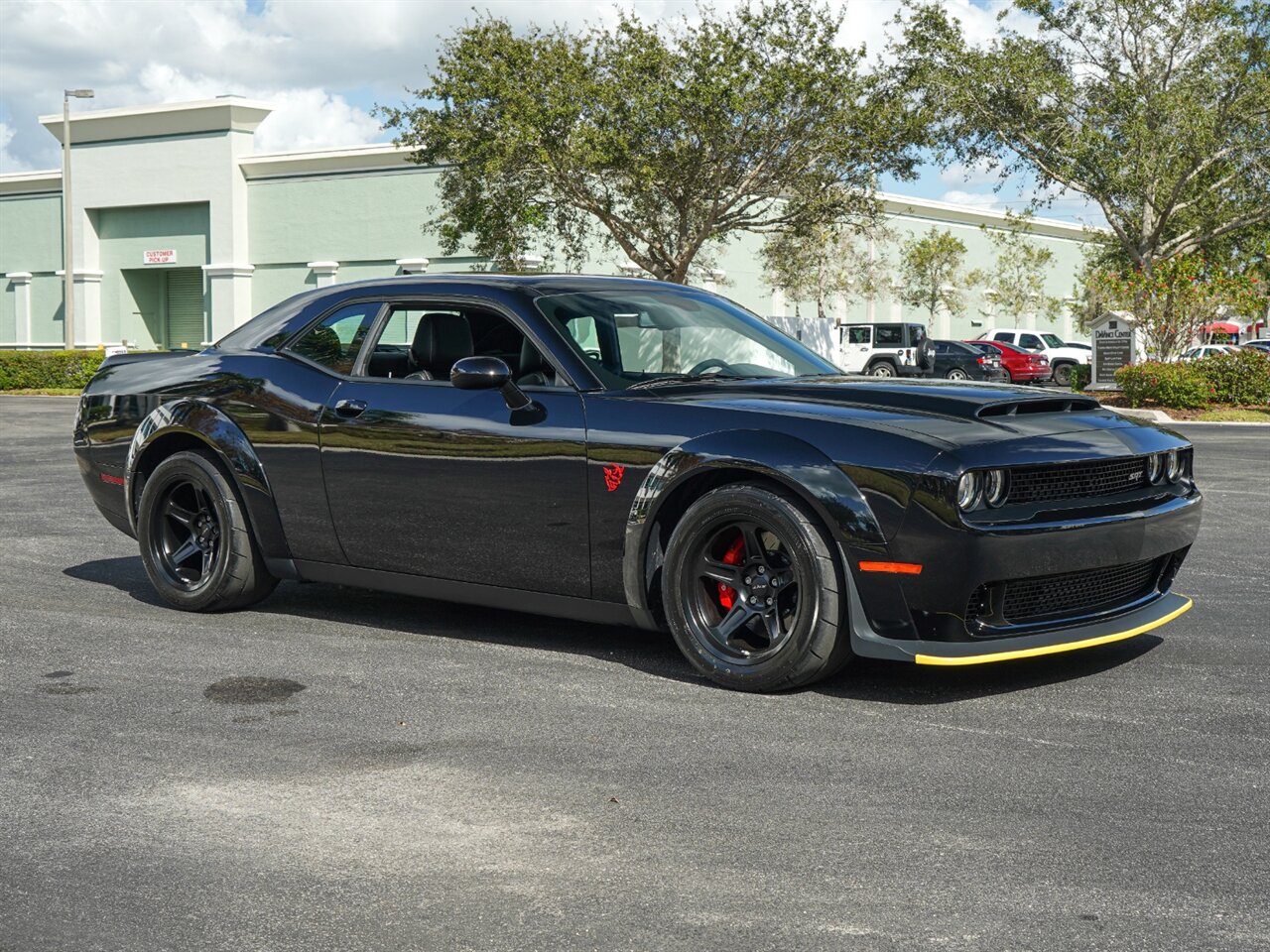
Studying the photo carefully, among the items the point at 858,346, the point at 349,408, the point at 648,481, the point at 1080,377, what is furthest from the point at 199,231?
the point at 648,481

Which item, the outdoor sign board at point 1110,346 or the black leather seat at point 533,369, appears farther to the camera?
the outdoor sign board at point 1110,346

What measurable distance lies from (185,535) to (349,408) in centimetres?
142

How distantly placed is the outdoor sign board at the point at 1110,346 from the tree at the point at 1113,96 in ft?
6.20

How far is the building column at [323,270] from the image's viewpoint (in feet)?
164

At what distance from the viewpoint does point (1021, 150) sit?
36.4 m

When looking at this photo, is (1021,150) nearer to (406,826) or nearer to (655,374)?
(655,374)

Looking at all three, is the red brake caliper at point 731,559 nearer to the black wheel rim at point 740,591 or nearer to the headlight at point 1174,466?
the black wheel rim at point 740,591

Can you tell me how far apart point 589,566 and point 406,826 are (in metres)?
1.97

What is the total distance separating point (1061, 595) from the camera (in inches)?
217

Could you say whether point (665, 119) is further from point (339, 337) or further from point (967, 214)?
point (967, 214)

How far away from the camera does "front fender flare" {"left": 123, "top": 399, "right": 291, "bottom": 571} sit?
701cm

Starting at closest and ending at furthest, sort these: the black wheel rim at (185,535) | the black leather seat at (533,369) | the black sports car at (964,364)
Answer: the black leather seat at (533,369) < the black wheel rim at (185,535) < the black sports car at (964,364)

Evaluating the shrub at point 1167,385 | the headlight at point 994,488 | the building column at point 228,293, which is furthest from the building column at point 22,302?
the headlight at point 994,488

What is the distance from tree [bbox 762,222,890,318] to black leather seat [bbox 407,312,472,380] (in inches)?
1752
